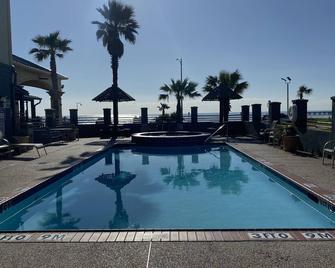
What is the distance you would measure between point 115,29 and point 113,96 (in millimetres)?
3713

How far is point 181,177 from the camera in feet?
34.8

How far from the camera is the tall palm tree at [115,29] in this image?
21125 mm

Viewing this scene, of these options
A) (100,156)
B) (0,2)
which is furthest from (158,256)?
(0,2)

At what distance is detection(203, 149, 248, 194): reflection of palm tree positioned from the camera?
916cm

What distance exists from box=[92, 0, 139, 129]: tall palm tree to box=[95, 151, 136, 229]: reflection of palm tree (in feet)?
31.1

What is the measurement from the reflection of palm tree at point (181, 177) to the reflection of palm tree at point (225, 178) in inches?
13.7

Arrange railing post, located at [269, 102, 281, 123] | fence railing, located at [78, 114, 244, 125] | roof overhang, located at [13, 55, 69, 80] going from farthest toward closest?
fence railing, located at [78, 114, 244, 125], roof overhang, located at [13, 55, 69, 80], railing post, located at [269, 102, 281, 123]

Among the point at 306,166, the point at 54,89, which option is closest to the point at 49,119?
the point at 54,89

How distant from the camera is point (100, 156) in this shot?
14656 millimetres

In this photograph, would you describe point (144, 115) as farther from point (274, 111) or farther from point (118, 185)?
point (118, 185)

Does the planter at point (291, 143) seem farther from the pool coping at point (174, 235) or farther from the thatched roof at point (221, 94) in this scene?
the pool coping at point (174, 235)

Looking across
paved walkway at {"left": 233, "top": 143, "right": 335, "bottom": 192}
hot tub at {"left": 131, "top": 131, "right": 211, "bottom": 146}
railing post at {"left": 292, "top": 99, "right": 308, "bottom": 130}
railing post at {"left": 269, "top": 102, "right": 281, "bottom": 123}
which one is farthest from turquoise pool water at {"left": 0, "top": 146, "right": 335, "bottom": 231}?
railing post at {"left": 269, "top": 102, "right": 281, "bottom": 123}

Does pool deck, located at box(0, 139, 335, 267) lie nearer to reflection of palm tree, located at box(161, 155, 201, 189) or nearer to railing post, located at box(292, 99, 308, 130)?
reflection of palm tree, located at box(161, 155, 201, 189)

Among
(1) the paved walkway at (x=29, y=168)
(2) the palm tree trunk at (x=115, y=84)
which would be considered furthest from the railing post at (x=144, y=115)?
(1) the paved walkway at (x=29, y=168)
